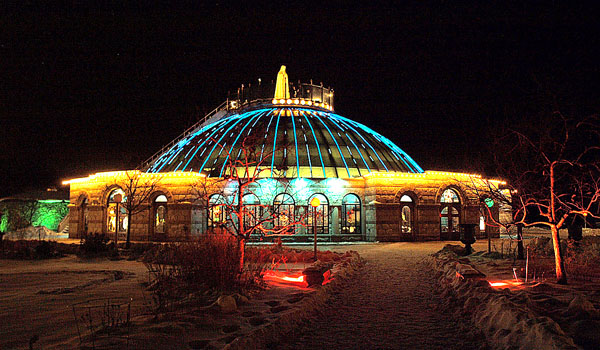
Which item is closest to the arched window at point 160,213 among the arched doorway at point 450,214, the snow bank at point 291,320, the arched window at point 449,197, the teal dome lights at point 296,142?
the teal dome lights at point 296,142

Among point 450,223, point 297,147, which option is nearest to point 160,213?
point 297,147

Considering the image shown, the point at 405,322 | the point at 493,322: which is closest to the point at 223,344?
the point at 405,322

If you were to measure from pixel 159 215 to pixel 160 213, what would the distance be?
0.58 ft

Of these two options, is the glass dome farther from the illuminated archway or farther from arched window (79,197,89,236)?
arched window (79,197,89,236)

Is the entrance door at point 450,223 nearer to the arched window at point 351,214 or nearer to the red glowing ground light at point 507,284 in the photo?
the arched window at point 351,214

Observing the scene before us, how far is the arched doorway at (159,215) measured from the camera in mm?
32112

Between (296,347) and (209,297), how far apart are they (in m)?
2.96

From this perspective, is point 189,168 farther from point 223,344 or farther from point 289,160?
point 223,344

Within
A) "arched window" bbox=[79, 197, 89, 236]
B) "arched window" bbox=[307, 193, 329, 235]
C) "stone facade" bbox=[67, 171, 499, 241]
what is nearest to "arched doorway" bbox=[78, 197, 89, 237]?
"arched window" bbox=[79, 197, 89, 236]

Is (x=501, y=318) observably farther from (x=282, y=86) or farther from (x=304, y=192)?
(x=282, y=86)

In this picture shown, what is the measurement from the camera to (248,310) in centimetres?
844

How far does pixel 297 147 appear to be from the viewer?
3481 centimetres

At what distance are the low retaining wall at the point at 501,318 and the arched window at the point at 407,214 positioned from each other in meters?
21.0

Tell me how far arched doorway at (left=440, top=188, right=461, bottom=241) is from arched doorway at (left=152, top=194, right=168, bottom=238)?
67.2 ft
